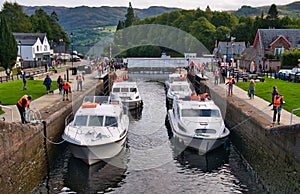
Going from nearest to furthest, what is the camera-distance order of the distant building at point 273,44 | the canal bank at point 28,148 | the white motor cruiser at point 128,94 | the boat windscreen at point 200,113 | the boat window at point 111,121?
the canal bank at point 28,148
the boat window at point 111,121
the boat windscreen at point 200,113
the white motor cruiser at point 128,94
the distant building at point 273,44

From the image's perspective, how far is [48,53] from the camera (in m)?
99.3

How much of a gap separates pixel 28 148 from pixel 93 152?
3.79m

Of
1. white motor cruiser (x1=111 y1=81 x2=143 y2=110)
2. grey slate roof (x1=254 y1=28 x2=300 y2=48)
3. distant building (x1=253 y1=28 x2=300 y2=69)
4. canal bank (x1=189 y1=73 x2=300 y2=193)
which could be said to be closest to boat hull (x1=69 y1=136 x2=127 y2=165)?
canal bank (x1=189 y1=73 x2=300 y2=193)

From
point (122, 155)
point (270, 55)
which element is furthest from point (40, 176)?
point (270, 55)

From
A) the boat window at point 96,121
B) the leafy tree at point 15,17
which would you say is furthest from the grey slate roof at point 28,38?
the boat window at point 96,121

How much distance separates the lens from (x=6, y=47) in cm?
5841

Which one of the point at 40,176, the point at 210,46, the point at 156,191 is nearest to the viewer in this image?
the point at 156,191

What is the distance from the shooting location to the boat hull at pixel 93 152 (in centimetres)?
2210

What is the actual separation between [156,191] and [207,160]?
5605mm

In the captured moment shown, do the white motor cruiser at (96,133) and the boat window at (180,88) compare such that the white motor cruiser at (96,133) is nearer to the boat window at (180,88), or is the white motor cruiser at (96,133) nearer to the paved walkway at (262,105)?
the paved walkway at (262,105)

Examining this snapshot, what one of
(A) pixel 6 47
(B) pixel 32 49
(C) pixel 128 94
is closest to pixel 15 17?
(B) pixel 32 49

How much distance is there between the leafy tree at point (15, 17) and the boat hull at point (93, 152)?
103m

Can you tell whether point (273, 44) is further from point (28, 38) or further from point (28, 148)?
point (28, 148)

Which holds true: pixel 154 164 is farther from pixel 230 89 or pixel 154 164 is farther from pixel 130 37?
pixel 130 37
